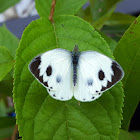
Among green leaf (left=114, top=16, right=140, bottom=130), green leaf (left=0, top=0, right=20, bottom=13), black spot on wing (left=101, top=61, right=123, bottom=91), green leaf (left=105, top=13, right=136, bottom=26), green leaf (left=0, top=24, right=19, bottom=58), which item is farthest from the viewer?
green leaf (left=105, top=13, right=136, bottom=26)

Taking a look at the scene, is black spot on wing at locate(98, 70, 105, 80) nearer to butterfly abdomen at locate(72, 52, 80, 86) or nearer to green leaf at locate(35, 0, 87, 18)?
butterfly abdomen at locate(72, 52, 80, 86)

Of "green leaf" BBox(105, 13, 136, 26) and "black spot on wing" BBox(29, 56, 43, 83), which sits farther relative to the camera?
"green leaf" BBox(105, 13, 136, 26)

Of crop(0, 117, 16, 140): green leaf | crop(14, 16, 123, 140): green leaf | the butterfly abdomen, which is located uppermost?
the butterfly abdomen

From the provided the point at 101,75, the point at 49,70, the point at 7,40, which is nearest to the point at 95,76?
the point at 101,75

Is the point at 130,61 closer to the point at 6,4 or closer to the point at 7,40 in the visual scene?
the point at 7,40

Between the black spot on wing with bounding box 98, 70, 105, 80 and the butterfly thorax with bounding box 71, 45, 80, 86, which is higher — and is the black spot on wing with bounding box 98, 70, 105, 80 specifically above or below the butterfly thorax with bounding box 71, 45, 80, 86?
below

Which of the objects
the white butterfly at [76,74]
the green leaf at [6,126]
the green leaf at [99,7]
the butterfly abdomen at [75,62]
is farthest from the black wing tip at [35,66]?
the green leaf at [99,7]

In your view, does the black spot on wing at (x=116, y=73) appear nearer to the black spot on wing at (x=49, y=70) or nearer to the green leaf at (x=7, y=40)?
the black spot on wing at (x=49, y=70)

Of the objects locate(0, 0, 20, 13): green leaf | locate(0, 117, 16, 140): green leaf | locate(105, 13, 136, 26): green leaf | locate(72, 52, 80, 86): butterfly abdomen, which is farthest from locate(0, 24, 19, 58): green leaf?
locate(105, 13, 136, 26): green leaf
